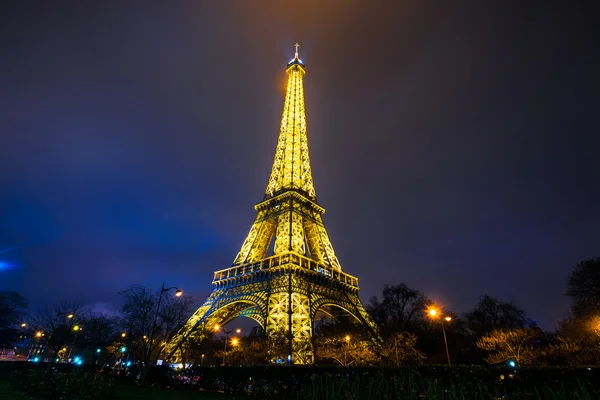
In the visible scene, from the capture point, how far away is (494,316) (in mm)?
48875

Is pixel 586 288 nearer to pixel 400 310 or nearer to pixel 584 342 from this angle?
pixel 584 342

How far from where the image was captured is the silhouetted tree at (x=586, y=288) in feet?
90.4

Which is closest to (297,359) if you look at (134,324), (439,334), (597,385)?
(134,324)

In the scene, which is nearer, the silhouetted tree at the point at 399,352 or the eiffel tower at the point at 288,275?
the eiffel tower at the point at 288,275

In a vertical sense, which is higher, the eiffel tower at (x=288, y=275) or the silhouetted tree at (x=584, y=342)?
the eiffel tower at (x=288, y=275)

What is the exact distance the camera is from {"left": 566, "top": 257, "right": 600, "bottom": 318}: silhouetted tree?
2756cm

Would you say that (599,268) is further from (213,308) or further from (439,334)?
(213,308)

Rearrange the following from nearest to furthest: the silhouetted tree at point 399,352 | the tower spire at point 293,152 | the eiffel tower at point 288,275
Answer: the eiffel tower at point 288,275 < the silhouetted tree at point 399,352 < the tower spire at point 293,152

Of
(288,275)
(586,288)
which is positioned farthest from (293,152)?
(586,288)

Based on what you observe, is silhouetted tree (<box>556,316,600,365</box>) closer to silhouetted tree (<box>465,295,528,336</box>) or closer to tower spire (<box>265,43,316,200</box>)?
silhouetted tree (<box>465,295,528,336</box>)

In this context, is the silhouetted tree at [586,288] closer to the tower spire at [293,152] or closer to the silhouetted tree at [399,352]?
the silhouetted tree at [399,352]

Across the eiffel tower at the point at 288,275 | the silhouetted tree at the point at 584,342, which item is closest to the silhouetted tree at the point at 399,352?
the eiffel tower at the point at 288,275

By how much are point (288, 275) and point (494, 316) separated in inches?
1557

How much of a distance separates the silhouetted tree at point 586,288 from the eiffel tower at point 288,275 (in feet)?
64.4
